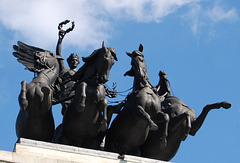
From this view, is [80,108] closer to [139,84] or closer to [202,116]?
[139,84]

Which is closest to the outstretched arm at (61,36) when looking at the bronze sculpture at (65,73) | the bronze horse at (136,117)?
the bronze sculpture at (65,73)

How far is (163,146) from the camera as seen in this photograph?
21781mm

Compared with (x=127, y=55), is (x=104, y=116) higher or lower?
lower

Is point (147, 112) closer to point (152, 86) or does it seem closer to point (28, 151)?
point (152, 86)

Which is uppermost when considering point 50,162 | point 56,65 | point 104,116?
point 56,65

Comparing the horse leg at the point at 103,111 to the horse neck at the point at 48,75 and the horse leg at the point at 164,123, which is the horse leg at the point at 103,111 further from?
the horse neck at the point at 48,75

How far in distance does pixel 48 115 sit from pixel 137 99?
2.32 m

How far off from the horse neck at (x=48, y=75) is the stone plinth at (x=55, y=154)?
6.61 ft

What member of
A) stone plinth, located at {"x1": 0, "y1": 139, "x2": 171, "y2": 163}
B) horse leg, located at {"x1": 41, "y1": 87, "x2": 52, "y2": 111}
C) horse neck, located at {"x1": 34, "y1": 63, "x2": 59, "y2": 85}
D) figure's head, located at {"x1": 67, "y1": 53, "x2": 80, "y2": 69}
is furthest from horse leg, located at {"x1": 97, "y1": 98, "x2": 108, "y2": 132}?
figure's head, located at {"x1": 67, "y1": 53, "x2": 80, "y2": 69}

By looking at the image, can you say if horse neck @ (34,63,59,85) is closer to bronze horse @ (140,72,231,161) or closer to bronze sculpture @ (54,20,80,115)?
bronze sculpture @ (54,20,80,115)

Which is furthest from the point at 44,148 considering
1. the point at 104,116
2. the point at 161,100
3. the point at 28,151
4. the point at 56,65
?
the point at 161,100

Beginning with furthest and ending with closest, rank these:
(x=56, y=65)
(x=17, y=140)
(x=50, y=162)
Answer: (x=56, y=65) < (x=17, y=140) < (x=50, y=162)

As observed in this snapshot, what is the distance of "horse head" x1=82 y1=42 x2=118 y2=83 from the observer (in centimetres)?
2159

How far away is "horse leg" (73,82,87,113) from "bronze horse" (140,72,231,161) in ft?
8.24
